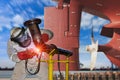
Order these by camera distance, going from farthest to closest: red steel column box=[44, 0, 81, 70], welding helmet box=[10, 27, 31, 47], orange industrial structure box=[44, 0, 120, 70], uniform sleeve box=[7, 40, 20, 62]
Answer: red steel column box=[44, 0, 81, 70], orange industrial structure box=[44, 0, 120, 70], uniform sleeve box=[7, 40, 20, 62], welding helmet box=[10, 27, 31, 47]

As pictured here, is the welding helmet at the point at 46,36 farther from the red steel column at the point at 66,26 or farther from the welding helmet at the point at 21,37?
the red steel column at the point at 66,26

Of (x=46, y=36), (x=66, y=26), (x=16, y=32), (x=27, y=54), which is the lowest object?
(x=27, y=54)

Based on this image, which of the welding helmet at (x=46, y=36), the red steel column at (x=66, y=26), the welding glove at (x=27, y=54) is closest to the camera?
the welding glove at (x=27, y=54)

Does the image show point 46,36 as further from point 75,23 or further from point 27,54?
point 75,23

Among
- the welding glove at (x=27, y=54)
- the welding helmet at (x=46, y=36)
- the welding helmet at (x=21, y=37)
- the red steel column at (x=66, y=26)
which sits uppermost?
the red steel column at (x=66, y=26)

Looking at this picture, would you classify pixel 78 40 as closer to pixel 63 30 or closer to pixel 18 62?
pixel 63 30

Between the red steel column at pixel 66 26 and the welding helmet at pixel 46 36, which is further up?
the red steel column at pixel 66 26

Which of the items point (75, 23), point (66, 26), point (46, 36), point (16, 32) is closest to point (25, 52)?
point (46, 36)

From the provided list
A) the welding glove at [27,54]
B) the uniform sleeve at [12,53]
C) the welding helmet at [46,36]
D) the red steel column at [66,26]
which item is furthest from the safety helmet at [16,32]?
the red steel column at [66,26]

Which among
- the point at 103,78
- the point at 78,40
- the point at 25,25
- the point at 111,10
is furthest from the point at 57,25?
the point at 25,25

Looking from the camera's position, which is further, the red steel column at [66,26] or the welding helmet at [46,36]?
the red steel column at [66,26]

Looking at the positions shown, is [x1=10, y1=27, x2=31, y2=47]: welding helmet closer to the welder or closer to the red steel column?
the welder

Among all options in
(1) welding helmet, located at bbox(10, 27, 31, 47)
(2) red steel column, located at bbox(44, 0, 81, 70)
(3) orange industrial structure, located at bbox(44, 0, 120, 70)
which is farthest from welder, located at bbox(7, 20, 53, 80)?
(2) red steel column, located at bbox(44, 0, 81, 70)

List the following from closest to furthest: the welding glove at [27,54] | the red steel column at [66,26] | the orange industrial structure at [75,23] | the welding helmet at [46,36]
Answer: the welding glove at [27,54] < the welding helmet at [46,36] < the orange industrial structure at [75,23] < the red steel column at [66,26]
